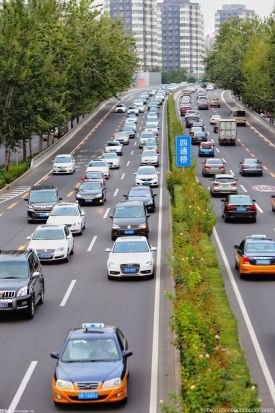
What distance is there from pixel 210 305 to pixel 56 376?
16.3 ft

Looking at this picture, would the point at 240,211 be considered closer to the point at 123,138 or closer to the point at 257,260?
the point at 257,260

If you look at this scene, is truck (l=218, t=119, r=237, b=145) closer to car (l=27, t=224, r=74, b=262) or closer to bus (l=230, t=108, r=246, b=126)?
bus (l=230, t=108, r=246, b=126)

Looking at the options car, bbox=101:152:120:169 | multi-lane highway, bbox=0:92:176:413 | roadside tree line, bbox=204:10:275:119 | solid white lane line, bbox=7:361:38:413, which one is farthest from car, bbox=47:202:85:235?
roadside tree line, bbox=204:10:275:119

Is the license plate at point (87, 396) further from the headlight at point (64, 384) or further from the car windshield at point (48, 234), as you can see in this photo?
the car windshield at point (48, 234)

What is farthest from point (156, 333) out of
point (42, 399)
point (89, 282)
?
point (89, 282)

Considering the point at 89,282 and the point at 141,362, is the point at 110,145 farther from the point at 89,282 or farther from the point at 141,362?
the point at 141,362

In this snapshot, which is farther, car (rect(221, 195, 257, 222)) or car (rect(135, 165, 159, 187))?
car (rect(135, 165, 159, 187))

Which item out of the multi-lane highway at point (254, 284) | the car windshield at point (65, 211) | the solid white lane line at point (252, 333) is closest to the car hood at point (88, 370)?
the multi-lane highway at point (254, 284)

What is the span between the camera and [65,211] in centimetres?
4316

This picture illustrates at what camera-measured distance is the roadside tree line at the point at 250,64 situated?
10262cm

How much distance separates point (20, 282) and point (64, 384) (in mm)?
8523

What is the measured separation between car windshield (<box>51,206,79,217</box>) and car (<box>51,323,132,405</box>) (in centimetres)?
2406

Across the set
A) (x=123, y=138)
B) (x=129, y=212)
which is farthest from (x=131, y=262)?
(x=123, y=138)

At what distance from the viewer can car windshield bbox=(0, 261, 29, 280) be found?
2602cm
